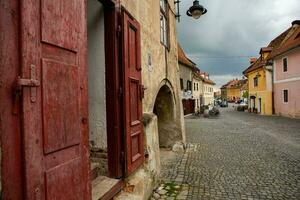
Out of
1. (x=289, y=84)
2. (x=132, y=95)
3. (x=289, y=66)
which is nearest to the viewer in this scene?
(x=132, y=95)

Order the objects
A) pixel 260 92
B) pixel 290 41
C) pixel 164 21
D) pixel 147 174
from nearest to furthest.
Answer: pixel 147 174
pixel 164 21
pixel 290 41
pixel 260 92

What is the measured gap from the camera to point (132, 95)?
15.3 ft

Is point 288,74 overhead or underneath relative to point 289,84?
overhead

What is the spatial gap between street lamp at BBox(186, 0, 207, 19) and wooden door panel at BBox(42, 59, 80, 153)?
23.1 ft

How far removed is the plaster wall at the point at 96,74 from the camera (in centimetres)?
454

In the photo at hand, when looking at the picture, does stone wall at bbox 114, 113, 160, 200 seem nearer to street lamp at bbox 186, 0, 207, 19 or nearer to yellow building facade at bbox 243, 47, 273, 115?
street lamp at bbox 186, 0, 207, 19

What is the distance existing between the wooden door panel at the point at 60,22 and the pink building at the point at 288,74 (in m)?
22.3

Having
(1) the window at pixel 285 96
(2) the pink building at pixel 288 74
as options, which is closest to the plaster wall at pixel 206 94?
(2) the pink building at pixel 288 74

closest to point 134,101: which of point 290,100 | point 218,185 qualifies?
point 218,185

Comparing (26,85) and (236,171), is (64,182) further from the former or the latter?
(236,171)

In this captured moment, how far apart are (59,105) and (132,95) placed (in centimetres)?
227

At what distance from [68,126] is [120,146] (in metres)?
1.74

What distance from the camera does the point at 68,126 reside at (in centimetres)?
255

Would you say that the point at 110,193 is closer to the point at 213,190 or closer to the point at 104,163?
the point at 104,163
